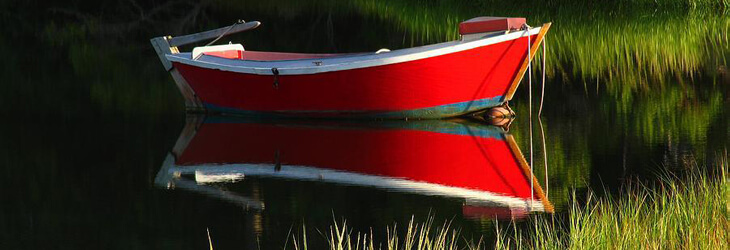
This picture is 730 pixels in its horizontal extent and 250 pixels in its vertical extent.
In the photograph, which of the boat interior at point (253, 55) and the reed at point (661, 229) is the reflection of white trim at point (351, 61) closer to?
the boat interior at point (253, 55)

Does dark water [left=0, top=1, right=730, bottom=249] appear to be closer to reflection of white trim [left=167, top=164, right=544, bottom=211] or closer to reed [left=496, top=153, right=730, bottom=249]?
reflection of white trim [left=167, top=164, right=544, bottom=211]

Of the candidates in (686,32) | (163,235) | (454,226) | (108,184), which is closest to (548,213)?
(454,226)

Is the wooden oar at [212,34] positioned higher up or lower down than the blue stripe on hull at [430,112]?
higher up

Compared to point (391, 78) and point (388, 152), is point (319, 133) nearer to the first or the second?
point (391, 78)

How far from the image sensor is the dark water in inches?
354

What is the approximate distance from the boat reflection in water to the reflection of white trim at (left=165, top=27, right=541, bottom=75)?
61cm

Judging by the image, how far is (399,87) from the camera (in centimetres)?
1384

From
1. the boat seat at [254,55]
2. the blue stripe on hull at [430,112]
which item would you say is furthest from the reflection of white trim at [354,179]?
the boat seat at [254,55]

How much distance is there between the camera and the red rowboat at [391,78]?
1349 centimetres

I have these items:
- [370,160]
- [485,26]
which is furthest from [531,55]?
[370,160]

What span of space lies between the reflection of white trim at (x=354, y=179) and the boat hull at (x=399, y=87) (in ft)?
8.90

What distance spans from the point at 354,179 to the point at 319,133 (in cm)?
296

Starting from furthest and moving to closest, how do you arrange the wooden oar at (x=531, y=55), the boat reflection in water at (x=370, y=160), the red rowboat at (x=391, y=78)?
1. the wooden oar at (x=531, y=55)
2. the red rowboat at (x=391, y=78)
3. the boat reflection in water at (x=370, y=160)

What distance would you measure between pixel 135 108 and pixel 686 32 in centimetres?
1008
